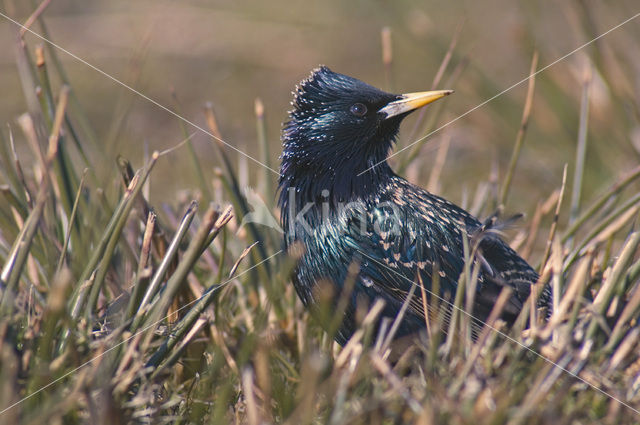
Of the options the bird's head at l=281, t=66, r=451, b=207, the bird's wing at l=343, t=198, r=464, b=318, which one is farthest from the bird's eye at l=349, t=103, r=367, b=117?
the bird's wing at l=343, t=198, r=464, b=318

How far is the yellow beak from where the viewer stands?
2.04 meters

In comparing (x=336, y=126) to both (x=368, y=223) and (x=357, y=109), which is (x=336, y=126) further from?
(x=368, y=223)

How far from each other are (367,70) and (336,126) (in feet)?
11.9

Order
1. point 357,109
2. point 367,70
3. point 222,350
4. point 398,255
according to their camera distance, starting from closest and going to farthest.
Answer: point 222,350 → point 398,255 → point 357,109 → point 367,70

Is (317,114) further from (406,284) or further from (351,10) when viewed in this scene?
(351,10)

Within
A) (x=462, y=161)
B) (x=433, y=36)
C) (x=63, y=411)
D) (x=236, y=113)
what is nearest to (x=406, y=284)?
(x=63, y=411)

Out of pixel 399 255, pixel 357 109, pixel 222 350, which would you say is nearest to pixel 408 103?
pixel 357 109

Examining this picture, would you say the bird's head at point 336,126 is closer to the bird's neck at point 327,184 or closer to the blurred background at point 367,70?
the bird's neck at point 327,184

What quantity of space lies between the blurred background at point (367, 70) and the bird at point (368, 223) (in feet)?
3.00

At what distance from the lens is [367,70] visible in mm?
5609

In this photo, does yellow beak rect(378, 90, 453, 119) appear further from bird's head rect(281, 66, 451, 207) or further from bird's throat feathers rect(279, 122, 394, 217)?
bird's throat feathers rect(279, 122, 394, 217)

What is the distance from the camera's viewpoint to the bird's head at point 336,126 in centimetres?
209

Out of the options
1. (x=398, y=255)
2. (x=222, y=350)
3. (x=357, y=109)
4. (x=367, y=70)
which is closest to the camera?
(x=222, y=350)

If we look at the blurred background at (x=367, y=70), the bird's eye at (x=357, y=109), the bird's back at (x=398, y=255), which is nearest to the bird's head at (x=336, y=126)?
the bird's eye at (x=357, y=109)
